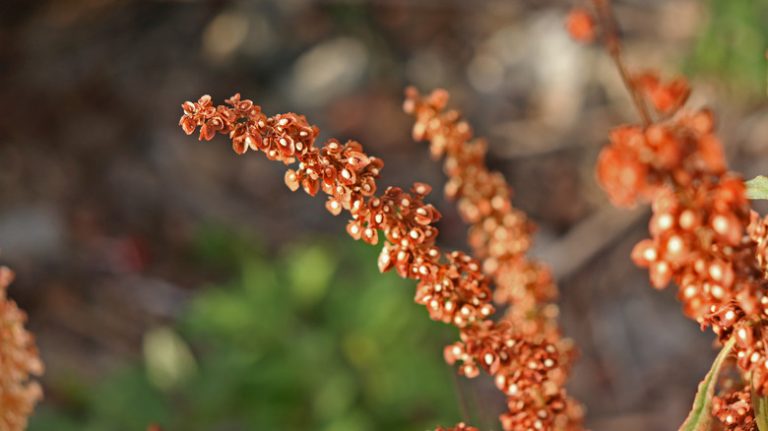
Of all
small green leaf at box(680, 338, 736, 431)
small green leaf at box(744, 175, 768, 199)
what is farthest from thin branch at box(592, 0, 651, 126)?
small green leaf at box(680, 338, 736, 431)

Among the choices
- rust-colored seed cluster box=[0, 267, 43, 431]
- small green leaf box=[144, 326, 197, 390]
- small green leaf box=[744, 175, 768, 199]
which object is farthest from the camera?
Result: small green leaf box=[144, 326, 197, 390]

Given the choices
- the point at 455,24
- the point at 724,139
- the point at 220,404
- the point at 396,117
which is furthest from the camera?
the point at 455,24

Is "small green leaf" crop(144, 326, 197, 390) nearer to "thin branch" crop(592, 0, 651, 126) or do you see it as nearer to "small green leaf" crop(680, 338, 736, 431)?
"thin branch" crop(592, 0, 651, 126)

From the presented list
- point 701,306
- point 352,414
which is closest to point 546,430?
point 701,306

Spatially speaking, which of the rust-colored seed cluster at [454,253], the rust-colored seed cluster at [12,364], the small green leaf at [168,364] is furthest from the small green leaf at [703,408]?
the small green leaf at [168,364]

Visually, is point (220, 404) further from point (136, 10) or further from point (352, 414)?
point (136, 10)

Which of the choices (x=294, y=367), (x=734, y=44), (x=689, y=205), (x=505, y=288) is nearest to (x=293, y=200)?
(x=294, y=367)

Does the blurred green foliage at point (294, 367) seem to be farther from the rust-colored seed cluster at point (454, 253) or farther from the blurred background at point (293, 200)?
the rust-colored seed cluster at point (454, 253)
